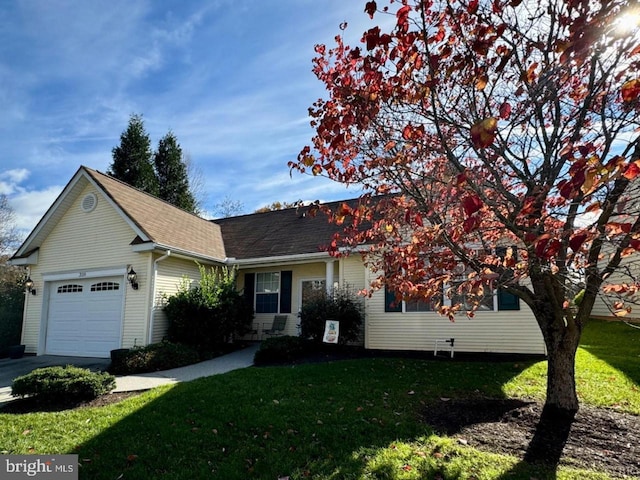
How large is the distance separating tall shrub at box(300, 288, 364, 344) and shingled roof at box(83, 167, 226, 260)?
14.5 ft

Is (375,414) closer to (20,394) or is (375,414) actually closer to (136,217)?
(20,394)

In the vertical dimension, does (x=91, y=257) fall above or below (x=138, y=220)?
below

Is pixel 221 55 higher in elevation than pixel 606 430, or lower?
higher

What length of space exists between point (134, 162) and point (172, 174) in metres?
2.93

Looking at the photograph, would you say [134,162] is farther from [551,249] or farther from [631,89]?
[631,89]

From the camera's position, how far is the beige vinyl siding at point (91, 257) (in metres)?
11.3

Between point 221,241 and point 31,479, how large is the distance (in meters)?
12.5

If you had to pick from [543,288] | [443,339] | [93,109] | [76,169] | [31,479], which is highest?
[93,109]

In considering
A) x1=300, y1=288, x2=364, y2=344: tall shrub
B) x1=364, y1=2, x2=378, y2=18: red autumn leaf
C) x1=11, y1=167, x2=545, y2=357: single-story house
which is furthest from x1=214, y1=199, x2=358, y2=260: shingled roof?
x1=364, y1=2, x2=378, y2=18: red autumn leaf

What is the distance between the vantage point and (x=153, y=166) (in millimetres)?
27969

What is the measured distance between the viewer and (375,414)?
5.60m

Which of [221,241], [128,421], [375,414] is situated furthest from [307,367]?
[221,241]

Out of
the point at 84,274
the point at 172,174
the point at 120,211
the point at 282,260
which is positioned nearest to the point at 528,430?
the point at 282,260

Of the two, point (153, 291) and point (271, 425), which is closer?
point (271, 425)
